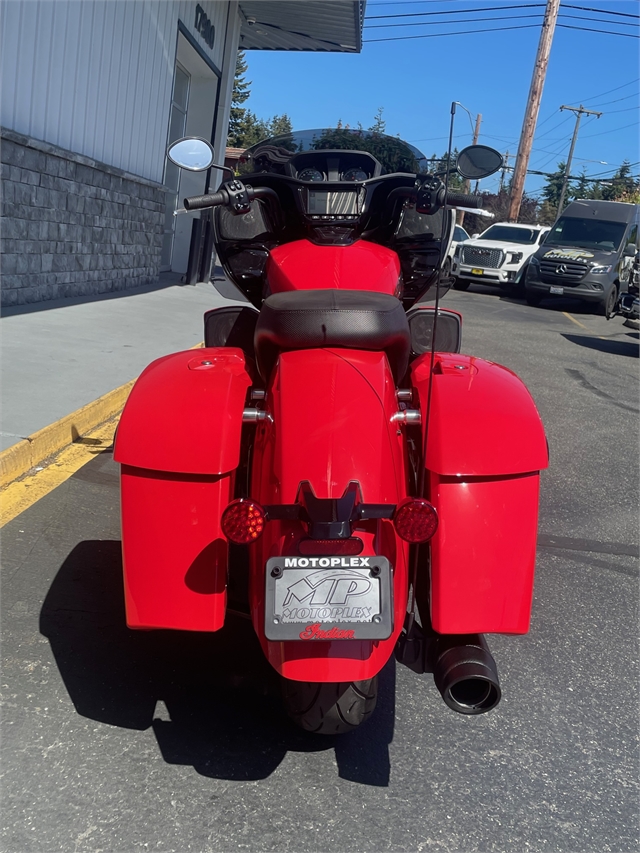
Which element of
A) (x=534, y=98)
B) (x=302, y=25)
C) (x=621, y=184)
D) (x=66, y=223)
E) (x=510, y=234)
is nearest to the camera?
(x=66, y=223)

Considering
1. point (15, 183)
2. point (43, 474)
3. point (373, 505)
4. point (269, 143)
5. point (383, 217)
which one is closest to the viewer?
point (373, 505)

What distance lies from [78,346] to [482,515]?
249 inches

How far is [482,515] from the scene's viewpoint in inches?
91.4

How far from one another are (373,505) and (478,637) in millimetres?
546

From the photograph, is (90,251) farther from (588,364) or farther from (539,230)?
(539,230)

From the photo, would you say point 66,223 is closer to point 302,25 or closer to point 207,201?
point 207,201

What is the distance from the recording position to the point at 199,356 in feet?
9.12

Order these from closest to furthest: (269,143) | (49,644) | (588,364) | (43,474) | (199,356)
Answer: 1. (199,356)
2. (49,644)
3. (269,143)
4. (43,474)
5. (588,364)

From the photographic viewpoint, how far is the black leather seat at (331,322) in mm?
2422

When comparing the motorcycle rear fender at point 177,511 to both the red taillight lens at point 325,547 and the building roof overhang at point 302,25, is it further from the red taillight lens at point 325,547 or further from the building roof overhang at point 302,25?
the building roof overhang at point 302,25

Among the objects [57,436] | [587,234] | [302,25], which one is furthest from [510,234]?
[57,436]

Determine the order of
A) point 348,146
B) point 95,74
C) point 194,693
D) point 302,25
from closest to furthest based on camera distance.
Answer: point 194,693 → point 348,146 → point 95,74 → point 302,25

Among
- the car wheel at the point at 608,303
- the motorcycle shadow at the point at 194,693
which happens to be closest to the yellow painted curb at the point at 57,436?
the motorcycle shadow at the point at 194,693

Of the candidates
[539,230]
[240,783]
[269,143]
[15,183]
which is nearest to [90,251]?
[15,183]
